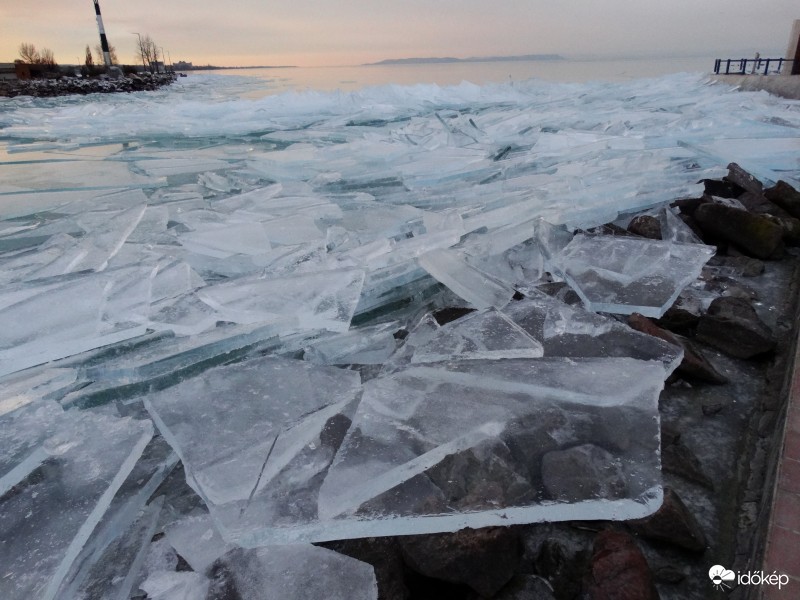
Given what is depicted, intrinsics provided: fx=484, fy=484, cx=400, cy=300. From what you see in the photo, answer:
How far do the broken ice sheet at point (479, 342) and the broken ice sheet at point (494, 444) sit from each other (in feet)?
0.17

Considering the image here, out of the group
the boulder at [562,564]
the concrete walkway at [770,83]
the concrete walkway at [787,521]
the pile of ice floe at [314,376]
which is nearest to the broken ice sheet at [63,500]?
the pile of ice floe at [314,376]

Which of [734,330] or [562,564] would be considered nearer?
[562,564]

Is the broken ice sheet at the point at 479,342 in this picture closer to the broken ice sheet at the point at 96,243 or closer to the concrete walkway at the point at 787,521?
the concrete walkway at the point at 787,521

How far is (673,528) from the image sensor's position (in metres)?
1.29

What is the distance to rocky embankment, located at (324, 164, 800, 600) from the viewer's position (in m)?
1.21

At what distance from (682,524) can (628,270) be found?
55.4 inches

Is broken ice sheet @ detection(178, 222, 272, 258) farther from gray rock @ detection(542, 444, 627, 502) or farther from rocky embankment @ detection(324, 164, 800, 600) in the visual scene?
gray rock @ detection(542, 444, 627, 502)

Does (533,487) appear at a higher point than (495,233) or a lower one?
lower

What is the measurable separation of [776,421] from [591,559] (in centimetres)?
93

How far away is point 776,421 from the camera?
64.6 inches

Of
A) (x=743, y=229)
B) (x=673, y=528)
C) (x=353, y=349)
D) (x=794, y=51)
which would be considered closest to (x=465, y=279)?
(x=353, y=349)

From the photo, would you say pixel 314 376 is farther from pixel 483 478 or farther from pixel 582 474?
pixel 582 474

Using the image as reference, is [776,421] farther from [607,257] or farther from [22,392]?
[22,392]

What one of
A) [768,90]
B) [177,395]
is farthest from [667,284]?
[768,90]
